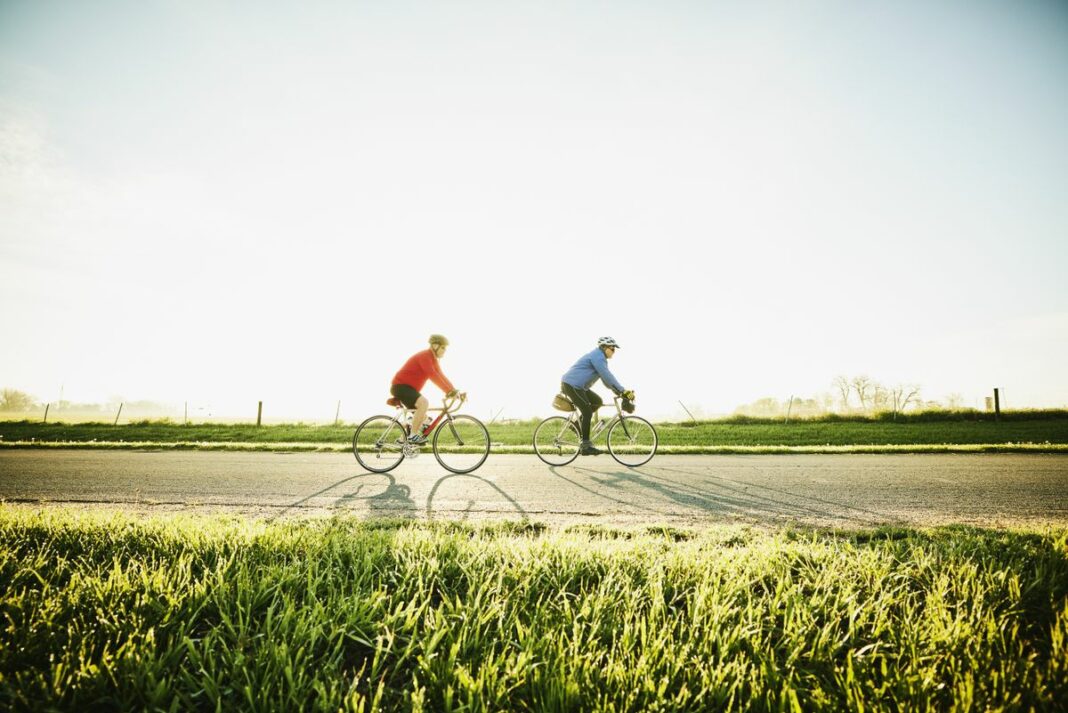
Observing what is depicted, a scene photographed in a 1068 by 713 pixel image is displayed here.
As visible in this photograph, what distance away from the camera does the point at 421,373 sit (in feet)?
27.3

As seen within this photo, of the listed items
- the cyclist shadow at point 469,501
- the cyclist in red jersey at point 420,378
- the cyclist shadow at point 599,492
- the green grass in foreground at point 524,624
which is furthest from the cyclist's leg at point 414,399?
the green grass in foreground at point 524,624

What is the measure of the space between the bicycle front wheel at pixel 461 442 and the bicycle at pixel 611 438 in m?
1.27

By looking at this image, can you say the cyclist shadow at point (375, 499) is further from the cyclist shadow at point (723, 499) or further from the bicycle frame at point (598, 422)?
the bicycle frame at point (598, 422)

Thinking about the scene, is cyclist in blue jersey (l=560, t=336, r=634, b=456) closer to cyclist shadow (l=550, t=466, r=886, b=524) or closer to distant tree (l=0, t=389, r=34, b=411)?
cyclist shadow (l=550, t=466, r=886, b=524)

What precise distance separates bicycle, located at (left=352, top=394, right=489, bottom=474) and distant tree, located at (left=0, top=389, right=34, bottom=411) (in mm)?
101491

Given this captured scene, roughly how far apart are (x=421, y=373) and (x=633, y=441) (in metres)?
4.52

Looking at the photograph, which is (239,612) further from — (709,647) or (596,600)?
(709,647)

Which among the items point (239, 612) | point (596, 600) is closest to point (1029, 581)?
point (596, 600)

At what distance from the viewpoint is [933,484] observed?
22.1 ft

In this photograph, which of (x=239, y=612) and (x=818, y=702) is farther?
(x=239, y=612)

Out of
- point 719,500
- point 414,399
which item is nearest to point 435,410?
point 414,399

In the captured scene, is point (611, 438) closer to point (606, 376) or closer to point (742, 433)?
point (606, 376)

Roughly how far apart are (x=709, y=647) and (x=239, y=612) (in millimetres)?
2296

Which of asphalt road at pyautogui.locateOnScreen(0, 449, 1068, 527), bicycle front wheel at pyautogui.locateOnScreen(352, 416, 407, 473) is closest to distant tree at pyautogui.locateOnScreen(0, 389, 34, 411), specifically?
asphalt road at pyautogui.locateOnScreen(0, 449, 1068, 527)
